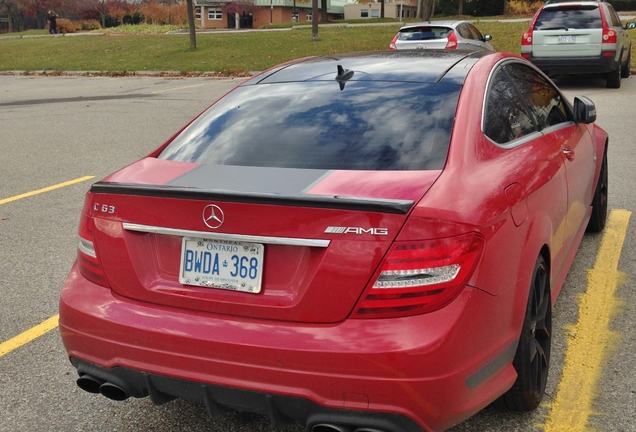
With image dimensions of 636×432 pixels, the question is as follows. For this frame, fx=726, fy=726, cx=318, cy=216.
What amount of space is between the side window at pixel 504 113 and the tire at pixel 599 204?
1970 millimetres

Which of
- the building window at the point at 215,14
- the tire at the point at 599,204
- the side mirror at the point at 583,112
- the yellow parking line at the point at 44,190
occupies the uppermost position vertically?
the side mirror at the point at 583,112

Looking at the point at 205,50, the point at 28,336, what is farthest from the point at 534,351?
the point at 205,50

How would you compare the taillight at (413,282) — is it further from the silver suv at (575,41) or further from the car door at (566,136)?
the silver suv at (575,41)

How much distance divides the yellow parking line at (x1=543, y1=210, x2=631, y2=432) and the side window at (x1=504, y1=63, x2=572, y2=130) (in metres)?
1.12

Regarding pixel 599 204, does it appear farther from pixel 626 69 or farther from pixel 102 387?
pixel 626 69

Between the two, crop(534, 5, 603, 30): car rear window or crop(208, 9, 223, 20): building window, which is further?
crop(208, 9, 223, 20): building window

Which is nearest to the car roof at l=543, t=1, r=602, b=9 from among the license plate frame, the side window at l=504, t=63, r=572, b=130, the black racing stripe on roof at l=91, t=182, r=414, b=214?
the license plate frame

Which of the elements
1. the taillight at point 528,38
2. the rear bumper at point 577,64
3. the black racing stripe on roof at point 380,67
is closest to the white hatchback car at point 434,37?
the taillight at point 528,38

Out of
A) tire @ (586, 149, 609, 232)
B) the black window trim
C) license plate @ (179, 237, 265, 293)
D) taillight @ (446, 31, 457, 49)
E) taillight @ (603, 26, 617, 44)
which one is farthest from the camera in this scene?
taillight @ (446, 31, 457, 49)

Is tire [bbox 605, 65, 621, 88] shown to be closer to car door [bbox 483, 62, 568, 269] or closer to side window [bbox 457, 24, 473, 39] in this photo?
side window [bbox 457, 24, 473, 39]

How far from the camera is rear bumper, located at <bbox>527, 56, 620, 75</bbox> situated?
14773 mm

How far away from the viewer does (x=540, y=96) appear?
421 cm

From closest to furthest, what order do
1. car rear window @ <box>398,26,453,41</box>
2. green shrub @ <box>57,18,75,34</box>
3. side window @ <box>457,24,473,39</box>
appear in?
car rear window @ <box>398,26,453,41</box> < side window @ <box>457,24,473,39</box> < green shrub @ <box>57,18,75,34</box>

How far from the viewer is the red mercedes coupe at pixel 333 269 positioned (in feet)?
7.91
